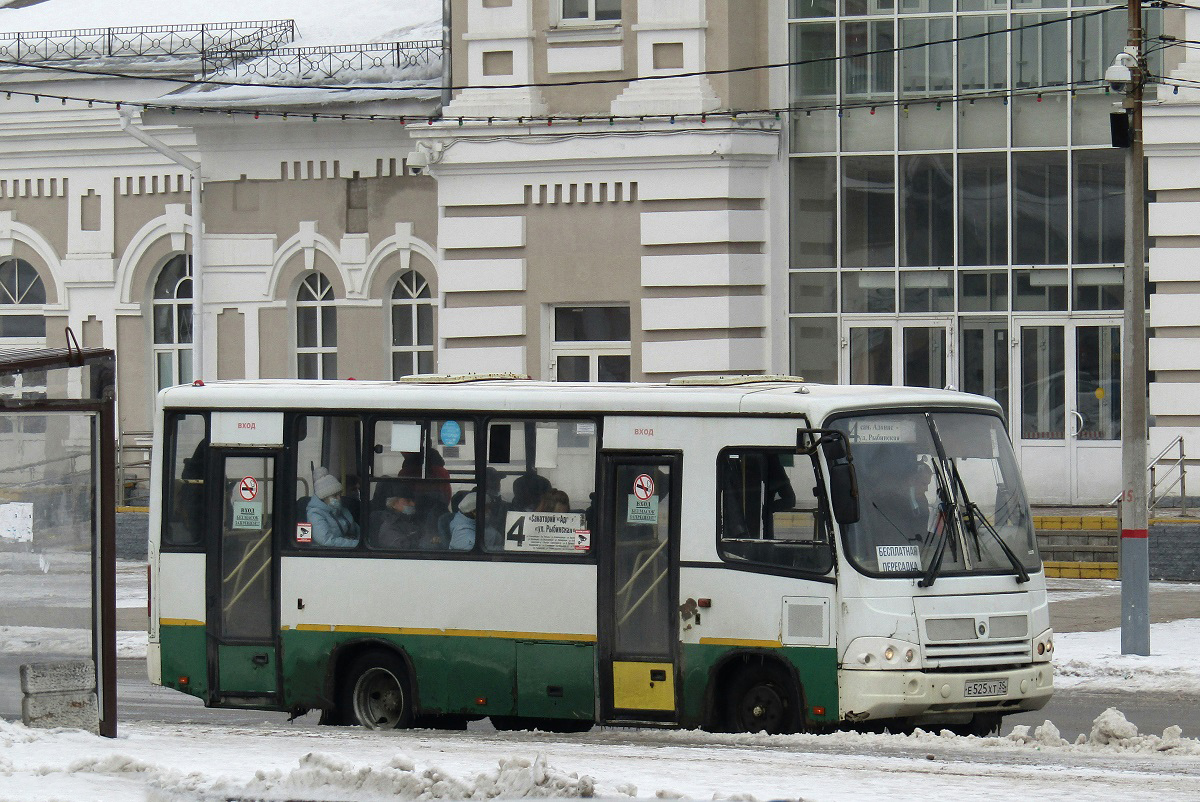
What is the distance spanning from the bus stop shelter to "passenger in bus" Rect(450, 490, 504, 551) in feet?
8.63

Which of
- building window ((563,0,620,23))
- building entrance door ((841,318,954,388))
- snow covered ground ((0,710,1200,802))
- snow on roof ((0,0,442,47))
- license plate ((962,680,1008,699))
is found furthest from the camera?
snow on roof ((0,0,442,47))

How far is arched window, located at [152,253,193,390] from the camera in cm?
2888

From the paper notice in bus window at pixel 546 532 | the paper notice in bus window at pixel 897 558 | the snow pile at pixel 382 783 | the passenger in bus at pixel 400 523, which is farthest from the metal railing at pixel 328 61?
the snow pile at pixel 382 783

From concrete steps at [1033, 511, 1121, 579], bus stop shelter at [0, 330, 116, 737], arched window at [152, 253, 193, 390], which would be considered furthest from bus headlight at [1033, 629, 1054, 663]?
→ arched window at [152, 253, 193, 390]

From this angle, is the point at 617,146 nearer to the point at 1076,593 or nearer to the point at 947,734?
the point at 1076,593

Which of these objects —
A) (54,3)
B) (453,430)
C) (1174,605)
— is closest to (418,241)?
(54,3)

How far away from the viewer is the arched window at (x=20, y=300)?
29312 millimetres

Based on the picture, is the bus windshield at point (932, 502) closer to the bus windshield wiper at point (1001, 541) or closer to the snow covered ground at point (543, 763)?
the bus windshield wiper at point (1001, 541)

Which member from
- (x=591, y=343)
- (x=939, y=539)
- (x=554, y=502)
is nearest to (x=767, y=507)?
(x=939, y=539)

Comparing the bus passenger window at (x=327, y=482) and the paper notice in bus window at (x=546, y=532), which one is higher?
the bus passenger window at (x=327, y=482)

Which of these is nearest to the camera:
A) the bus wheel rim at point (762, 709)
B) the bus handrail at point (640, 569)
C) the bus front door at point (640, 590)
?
the bus wheel rim at point (762, 709)

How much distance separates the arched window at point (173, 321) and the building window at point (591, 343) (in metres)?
6.31

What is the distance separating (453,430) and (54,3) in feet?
70.1

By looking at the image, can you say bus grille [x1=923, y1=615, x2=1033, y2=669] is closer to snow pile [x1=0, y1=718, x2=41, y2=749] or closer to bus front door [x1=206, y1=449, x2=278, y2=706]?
bus front door [x1=206, y1=449, x2=278, y2=706]
